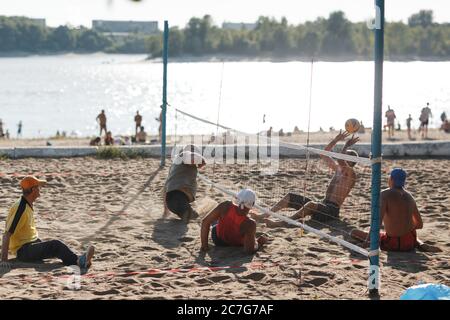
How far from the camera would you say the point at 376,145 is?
201 inches

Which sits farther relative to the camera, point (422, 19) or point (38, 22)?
point (422, 19)

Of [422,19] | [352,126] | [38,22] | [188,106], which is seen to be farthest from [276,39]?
[352,126]

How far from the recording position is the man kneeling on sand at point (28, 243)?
240 inches

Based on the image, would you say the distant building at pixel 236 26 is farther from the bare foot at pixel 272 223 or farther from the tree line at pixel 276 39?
the bare foot at pixel 272 223

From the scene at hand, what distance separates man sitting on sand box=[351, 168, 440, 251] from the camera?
6.43 metres

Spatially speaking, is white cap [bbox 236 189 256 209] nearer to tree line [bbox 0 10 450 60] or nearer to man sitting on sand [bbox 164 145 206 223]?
man sitting on sand [bbox 164 145 206 223]

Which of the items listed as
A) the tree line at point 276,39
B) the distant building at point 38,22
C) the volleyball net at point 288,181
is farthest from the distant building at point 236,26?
the volleyball net at point 288,181

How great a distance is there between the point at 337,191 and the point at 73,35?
129029 millimetres

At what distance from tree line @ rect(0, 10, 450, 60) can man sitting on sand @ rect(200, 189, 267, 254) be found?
116050 millimetres

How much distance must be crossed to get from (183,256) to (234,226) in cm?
54

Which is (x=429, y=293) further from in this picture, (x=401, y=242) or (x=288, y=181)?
(x=288, y=181)

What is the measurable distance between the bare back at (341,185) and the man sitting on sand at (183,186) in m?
1.48

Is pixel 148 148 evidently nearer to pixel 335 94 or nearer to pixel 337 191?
pixel 337 191
